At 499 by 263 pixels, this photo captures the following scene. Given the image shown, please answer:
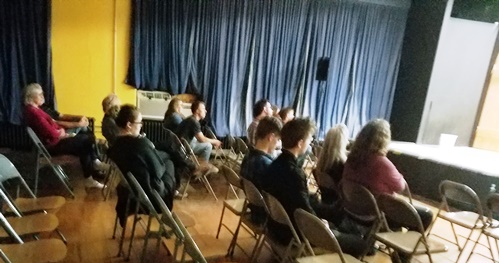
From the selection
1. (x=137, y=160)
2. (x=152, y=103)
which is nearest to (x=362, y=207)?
(x=137, y=160)

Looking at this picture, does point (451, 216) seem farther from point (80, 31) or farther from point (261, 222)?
point (80, 31)

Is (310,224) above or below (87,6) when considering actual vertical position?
below

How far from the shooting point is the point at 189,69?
18.6 ft

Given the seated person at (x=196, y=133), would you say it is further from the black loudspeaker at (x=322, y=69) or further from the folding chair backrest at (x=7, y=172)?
the black loudspeaker at (x=322, y=69)

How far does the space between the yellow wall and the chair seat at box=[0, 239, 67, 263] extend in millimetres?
3622

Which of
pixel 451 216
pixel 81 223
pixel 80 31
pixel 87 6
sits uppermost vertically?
pixel 87 6

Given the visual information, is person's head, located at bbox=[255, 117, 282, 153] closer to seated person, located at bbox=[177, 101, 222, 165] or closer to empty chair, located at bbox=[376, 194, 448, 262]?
empty chair, located at bbox=[376, 194, 448, 262]

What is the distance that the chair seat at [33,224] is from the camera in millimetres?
2308

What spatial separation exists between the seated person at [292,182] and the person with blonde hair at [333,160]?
64 centimetres

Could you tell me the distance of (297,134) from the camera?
2475 mm

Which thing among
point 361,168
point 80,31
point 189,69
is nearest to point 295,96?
point 189,69

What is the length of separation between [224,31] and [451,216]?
3811mm

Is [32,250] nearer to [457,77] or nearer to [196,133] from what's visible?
[196,133]

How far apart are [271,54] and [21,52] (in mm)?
3391
